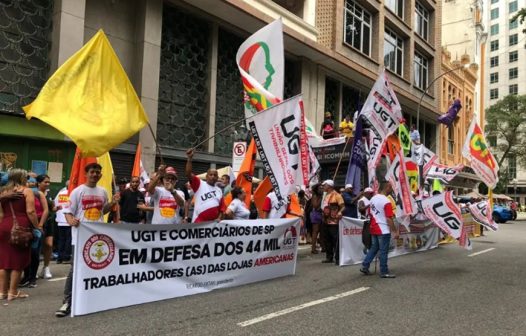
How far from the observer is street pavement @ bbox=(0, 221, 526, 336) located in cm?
510

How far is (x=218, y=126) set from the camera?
17672 millimetres

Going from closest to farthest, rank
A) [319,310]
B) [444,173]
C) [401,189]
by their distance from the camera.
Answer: [319,310] < [401,189] < [444,173]

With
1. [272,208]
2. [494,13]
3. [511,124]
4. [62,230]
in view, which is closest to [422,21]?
[511,124]

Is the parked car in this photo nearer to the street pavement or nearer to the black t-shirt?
the street pavement

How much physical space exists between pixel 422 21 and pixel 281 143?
1225 inches

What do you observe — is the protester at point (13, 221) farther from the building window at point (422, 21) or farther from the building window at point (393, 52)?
the building window at point (422, 21)

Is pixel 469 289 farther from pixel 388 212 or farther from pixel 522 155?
pixel 522 155

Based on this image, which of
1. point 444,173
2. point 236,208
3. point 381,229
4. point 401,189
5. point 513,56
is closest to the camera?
point 381,229

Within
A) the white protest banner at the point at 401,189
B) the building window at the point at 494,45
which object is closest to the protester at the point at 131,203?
the white protest banner at the point at 401,189

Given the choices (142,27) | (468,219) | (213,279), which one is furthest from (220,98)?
(213,279)

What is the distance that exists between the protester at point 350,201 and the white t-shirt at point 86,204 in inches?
233

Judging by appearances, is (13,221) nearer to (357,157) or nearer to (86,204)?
(86,204)

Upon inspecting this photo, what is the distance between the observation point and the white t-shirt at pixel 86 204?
564 cm

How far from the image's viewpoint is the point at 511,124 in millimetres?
53812
